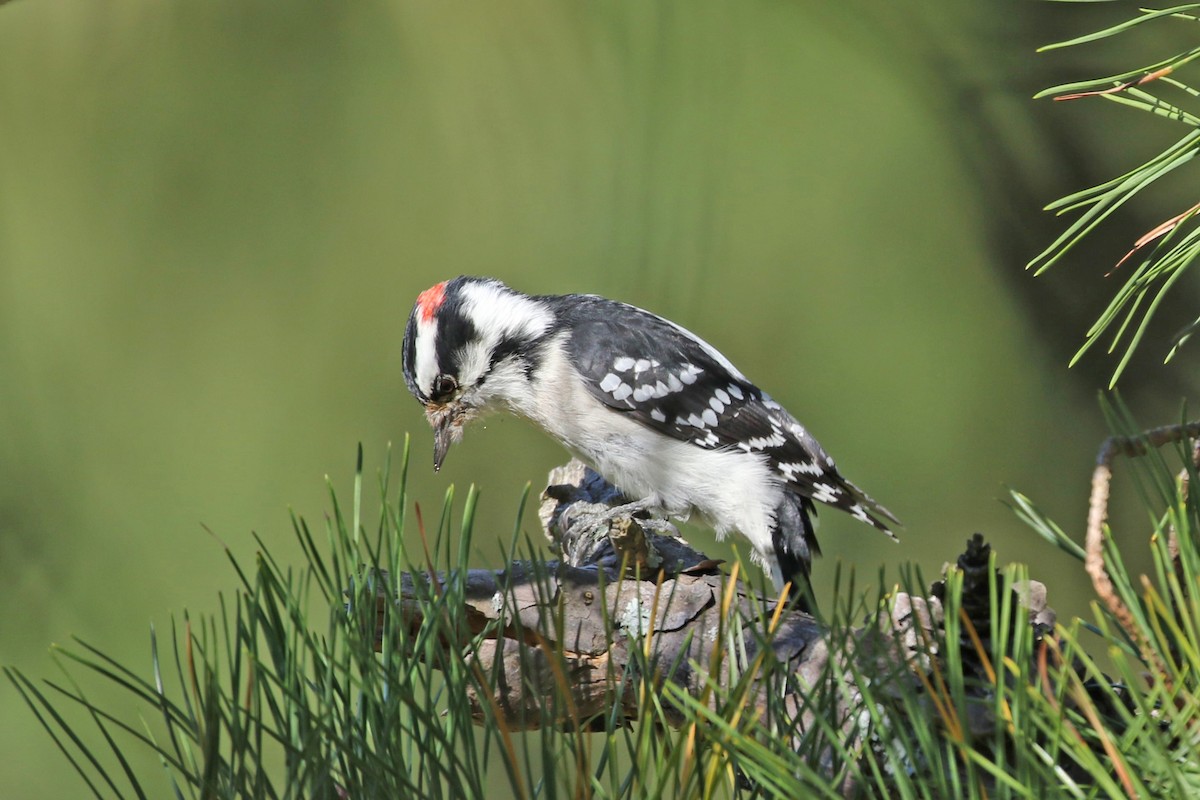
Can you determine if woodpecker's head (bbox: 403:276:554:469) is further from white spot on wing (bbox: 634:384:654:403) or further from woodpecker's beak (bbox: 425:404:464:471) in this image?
white spot on wing (bbox: 634:384:654:403)

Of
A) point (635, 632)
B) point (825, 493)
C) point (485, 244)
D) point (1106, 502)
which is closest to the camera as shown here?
point (1106, 502)

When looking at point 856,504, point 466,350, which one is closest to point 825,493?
point 856,504

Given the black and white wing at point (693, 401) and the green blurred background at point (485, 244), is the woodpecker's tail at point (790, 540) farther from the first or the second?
the green blurred background at point (485, 244)

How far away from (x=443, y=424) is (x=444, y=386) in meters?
0.07

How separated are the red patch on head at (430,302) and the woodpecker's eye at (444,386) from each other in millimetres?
80

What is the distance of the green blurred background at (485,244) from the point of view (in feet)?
5.88

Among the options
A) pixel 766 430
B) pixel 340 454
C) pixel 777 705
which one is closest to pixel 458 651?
pixel 777 705

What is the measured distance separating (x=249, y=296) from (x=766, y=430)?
939 millimetres

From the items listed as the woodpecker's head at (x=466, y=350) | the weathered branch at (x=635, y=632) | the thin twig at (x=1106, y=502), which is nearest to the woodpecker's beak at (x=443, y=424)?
the woodpecker's head at (x=466, y=350)

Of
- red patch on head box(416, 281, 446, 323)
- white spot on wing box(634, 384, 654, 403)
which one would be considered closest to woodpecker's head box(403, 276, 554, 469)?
red patch on head box(416, 281, 446, 323)

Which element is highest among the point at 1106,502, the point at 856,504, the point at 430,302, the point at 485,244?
the point at 485,244

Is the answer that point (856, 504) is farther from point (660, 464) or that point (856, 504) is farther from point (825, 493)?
point (660, 464)

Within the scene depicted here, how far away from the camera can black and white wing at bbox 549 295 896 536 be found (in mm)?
1424

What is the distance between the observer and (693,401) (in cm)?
145
